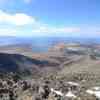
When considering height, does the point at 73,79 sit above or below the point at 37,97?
below

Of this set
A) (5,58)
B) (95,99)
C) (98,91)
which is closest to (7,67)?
(5,58)

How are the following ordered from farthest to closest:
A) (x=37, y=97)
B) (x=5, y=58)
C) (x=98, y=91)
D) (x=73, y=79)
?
(x=5, y=58), (x=73, y=79), (x=98, y=91), (x=37, y=97)

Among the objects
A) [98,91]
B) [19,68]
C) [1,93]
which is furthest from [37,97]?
[19,68]

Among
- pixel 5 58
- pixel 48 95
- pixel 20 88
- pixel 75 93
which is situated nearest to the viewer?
pixel 48 95

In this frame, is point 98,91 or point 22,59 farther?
point 22,59

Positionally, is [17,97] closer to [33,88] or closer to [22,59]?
[33,88]

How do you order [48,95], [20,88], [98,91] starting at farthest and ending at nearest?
[98,91]
[20,88]
[48,95]

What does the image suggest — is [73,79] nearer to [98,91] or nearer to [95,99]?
[98,91]

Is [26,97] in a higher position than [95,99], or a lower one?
higher

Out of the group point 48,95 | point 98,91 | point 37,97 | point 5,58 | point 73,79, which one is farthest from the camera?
point 5,58
